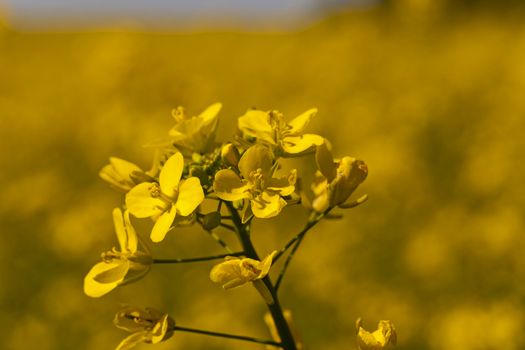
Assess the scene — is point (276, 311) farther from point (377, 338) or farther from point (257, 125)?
point (257, 125)

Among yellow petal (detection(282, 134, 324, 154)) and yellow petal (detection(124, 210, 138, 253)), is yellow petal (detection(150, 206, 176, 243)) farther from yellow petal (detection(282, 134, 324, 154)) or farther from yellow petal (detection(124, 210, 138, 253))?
yellow petal (detection(282, 134, 324, 154))

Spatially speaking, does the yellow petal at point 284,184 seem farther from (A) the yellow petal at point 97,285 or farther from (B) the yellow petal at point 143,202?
(A) the yellow petal at point 97,285

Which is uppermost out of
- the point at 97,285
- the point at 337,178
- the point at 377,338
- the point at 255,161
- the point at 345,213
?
the point at 255,161

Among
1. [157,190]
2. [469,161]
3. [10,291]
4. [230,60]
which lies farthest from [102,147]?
[157,190]

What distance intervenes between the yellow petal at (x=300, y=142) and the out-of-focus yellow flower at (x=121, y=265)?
46 cm

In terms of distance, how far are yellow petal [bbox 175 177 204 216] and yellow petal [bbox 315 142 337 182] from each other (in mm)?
321

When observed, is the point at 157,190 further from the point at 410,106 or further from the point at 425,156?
the point at 410,106

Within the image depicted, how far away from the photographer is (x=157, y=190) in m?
1.81

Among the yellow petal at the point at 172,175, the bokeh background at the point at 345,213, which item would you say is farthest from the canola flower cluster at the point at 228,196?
the bokeh background at the point at 345,213

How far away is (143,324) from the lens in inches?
71.7

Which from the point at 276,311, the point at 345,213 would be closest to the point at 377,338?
the point at 276,311

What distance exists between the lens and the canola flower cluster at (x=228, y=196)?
68.8 inches

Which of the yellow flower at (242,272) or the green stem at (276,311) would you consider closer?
the yellow flower at (242,272)

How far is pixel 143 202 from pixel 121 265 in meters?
0.19
